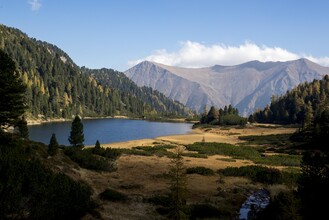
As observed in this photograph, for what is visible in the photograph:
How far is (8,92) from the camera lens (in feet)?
117

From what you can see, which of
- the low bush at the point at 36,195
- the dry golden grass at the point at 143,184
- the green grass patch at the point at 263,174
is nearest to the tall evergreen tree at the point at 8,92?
the dry golden grass at the point at 143,184

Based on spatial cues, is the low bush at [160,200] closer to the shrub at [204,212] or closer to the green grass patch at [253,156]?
the shrub at [204,212]

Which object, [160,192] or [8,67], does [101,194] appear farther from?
[8,67]

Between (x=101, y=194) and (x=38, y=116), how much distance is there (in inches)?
6678

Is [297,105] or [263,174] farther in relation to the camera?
[297,105]

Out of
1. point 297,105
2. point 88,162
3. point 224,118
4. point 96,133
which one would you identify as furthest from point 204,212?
point 297,105

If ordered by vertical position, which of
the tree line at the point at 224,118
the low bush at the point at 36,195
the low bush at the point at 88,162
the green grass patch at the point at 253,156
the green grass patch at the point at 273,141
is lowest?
the green grass patch at the point at 253,156

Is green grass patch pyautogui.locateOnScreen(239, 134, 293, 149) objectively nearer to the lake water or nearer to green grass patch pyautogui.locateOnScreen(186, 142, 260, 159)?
green grass patch pyautogui.locateOnScreen(186, 142, 260, 159)

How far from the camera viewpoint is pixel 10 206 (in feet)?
56.8

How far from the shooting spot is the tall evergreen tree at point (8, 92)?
3522 centimetres

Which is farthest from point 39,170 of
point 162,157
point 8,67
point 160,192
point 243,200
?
point 162,157

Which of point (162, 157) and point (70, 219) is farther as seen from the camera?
point (162, 157)

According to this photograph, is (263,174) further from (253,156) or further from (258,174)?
(253,156)

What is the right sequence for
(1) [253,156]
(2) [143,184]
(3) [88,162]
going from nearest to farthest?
(2) [143,184] < (3) [88,162] < (1) [253,156]
